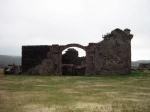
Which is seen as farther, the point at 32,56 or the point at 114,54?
the point at 32,56

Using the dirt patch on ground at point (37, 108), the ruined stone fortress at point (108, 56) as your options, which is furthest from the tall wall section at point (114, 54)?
the dirt patch on ground at point (37, 108)

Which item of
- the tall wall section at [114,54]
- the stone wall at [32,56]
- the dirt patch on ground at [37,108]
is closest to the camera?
the dirt patch on ground at [37,108]

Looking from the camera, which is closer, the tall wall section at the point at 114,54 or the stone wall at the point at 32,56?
the tall wall section at the point at 114,54

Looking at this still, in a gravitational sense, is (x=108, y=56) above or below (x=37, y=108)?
above

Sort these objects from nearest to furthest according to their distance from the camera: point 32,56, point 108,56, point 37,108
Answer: point 37,108
point 108,56
point 32,56

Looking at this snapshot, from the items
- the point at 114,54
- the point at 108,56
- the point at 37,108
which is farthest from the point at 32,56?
the point at 37,108

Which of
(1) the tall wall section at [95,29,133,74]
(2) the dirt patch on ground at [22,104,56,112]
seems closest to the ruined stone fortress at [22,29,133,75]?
(1) the tall wall section at [95,29,133,74]

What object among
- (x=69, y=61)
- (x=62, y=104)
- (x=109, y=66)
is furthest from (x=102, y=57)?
(x=62, y=104)

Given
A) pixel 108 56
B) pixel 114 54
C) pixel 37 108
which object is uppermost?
pixel 114 54

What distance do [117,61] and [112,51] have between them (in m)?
1.08

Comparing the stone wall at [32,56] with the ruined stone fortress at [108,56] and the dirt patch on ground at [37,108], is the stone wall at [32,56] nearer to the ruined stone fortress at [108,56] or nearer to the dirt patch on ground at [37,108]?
the ruined stone fortress at [108,56]

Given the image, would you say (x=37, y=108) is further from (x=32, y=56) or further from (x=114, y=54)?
(x=32, y=56)

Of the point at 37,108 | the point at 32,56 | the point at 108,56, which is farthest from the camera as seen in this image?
the point at 32,56

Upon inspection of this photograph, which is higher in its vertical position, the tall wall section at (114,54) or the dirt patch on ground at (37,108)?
the tall wall section at (114,54)
